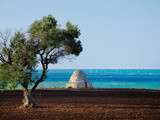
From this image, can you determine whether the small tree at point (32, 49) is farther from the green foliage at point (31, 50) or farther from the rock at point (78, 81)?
the rock at point (78, 81)

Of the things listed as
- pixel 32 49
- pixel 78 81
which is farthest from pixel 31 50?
pixel 78 81

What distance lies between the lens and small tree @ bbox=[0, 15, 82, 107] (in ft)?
144

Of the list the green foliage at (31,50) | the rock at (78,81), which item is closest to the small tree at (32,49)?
the green foliage at (31,50)

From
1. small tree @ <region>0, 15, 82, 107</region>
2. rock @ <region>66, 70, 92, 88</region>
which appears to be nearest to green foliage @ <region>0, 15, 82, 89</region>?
small tree @ <region>0, 15, 82, 107</region>

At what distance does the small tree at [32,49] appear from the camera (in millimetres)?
43750

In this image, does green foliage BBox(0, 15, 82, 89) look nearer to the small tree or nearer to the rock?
the small tree

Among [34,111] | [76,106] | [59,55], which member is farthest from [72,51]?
[34,111]

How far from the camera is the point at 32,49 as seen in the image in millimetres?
44250

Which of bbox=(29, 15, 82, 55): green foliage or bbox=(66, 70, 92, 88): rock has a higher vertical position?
bbox=(29, 15, 82, 55): green foliage

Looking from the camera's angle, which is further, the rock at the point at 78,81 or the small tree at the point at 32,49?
the rock at the point at 78,81

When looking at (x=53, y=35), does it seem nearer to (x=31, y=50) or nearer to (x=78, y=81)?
(x=31, y=50)

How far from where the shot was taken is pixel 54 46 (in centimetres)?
4431

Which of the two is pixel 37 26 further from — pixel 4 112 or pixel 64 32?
pixel 4 112

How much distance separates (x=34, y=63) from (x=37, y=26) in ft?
10.1
